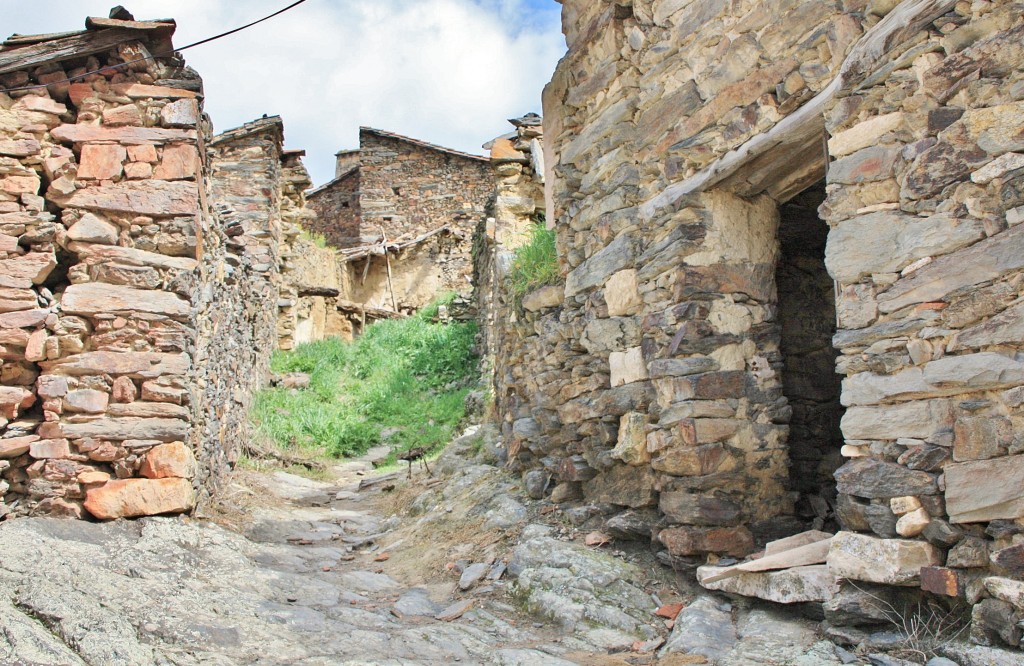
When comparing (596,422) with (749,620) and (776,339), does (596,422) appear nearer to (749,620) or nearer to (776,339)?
(776,339)

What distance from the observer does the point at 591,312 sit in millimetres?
4918

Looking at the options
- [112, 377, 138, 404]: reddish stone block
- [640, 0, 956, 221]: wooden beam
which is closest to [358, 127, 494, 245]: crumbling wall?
[112, 377, 138, 404]: reddish stone block

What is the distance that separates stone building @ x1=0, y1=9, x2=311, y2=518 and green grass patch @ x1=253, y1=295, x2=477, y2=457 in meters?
4.08

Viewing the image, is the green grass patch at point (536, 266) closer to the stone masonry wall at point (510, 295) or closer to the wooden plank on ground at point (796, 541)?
the stone masonry wall at point (510, 295)

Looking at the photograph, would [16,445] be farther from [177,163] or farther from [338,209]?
[338,209]

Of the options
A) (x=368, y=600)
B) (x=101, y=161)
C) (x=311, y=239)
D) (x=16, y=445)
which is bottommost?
(x=368, y=600)

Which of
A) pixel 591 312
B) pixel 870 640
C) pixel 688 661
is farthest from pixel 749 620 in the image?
pixel 591 312

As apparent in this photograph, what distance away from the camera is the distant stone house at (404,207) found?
59.6ft

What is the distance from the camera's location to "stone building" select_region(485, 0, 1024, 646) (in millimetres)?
2654

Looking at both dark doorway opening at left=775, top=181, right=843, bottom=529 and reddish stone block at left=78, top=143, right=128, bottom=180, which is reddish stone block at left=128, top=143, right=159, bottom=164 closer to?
reddish stone block at left=78, top=143, right=128, bottom=180

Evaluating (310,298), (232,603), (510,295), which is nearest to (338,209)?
(310,298)

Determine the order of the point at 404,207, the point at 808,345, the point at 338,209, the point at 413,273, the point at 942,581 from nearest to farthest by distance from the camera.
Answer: the point at 942,581, the point at 808,345, the point at 413,273, the point at 404,207, the point at 338,209

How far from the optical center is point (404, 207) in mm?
20062

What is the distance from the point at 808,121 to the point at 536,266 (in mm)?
2883
